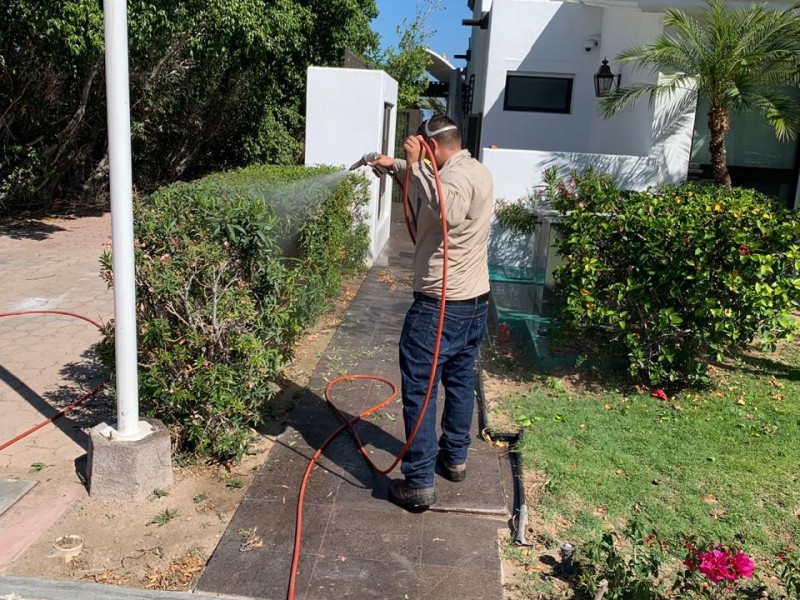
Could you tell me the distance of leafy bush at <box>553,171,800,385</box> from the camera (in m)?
5.03

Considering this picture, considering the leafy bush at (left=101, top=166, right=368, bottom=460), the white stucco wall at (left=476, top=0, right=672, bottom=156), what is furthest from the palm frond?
the leafy bush at (left=101, top=166, right=368, bottom=460)

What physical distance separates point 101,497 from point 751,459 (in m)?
3.74

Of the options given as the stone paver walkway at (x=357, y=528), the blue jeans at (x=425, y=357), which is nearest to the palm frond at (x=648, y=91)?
the stone paver walkway at (x=357, y=528)

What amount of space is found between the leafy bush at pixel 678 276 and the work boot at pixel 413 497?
2.16 metres

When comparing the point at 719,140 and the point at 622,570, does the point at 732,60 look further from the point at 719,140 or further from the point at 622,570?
the point at 622,570

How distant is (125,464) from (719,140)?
26.9 ft

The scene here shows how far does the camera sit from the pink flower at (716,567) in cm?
286

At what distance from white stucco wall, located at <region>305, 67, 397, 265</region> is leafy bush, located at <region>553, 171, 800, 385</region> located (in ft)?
13.5

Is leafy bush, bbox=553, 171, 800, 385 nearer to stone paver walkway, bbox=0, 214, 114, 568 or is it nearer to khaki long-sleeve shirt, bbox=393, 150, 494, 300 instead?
khaki long-sleeve shirt, bbox=393, 150, 494, 300

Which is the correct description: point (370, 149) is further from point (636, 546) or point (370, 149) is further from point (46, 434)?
point (636, 546)

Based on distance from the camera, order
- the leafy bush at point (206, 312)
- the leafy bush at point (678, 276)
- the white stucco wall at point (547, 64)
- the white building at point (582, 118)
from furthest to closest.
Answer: the white stucco wall at point (547, 64) → the white building at point (582, 118) → the leafy bush at point (678, 276) → the leafy bush at point (206, 312)

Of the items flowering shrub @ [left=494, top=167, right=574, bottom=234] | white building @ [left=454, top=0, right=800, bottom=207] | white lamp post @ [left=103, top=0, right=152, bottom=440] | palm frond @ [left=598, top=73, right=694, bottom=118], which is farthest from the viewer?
white building @ [left=454, top=0, right=800, bottom=207]

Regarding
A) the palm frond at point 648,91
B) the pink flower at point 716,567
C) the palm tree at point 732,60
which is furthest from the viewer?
the palm frond at point 648,91

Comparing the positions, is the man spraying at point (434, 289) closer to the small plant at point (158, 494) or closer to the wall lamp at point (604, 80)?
the small plant at point (158, 494)
